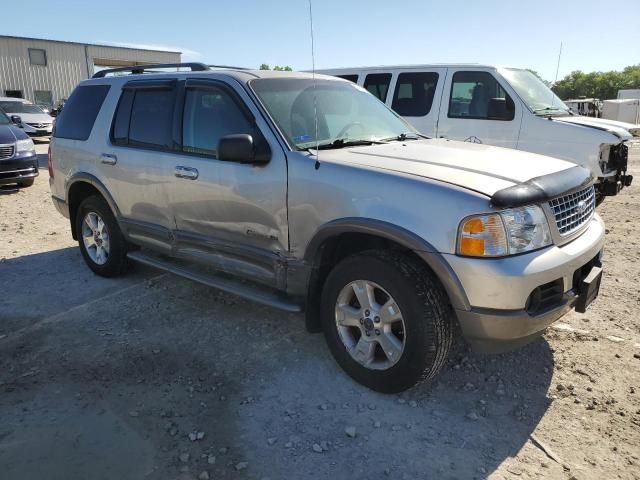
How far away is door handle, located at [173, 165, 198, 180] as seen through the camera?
392cm

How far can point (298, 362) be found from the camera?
141 inches

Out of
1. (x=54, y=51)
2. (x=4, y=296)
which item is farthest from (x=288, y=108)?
(x=54, y=51)

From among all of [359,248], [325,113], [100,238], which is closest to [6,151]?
[100,238]

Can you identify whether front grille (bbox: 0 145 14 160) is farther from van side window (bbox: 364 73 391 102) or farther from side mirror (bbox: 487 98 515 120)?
side mirror (bbox: 487 98 515 120)

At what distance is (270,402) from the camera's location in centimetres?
312

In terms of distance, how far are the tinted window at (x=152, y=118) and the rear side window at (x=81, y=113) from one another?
64 centimetres

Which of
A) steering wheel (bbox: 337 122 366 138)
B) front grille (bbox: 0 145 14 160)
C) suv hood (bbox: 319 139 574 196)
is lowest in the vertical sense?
front grille (bbox: 0 145 14 160)

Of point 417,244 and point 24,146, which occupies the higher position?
point 417,244

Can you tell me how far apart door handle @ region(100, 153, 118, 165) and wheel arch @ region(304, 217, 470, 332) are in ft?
7.70

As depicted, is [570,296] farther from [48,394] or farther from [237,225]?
[48,394]

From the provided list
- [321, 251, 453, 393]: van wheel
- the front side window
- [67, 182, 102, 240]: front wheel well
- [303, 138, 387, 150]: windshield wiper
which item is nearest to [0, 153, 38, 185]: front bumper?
[67, 182, 102, 240]: front wheel well

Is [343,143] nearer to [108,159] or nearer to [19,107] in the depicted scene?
[108,159]

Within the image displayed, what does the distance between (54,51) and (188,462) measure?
4018cm

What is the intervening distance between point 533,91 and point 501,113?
817 mm
